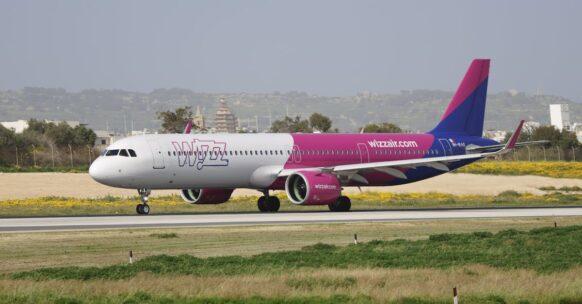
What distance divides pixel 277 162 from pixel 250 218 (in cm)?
745

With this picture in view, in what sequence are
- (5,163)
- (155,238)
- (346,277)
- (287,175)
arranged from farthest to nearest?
(5,163), (287,175), (155,238), (346,277)

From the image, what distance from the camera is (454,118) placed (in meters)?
63.3

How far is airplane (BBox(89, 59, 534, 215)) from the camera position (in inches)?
1981

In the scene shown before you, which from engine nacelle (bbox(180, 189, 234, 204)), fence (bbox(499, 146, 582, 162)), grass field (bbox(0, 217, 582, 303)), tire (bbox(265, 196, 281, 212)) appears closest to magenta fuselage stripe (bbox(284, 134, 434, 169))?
tire (bbox(265, 196, 281, 212))

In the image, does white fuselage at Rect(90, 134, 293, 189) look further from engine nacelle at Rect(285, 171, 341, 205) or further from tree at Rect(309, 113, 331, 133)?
tree at Rect(309, 113, 331, 133)

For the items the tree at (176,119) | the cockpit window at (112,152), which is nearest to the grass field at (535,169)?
the tree at (176,119)

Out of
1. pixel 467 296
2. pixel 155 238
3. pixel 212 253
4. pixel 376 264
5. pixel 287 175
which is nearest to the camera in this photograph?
pixel 467 296

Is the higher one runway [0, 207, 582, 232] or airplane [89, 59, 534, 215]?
airplane [89, 59, 534, 215]

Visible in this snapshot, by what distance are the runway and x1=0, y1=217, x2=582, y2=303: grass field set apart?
3029mm

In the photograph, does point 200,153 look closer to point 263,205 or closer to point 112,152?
point 112,152

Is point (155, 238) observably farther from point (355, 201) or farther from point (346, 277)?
point (355, 201)

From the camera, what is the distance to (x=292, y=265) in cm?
2823

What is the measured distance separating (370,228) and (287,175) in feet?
41.7

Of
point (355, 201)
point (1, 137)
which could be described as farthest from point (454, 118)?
point (1, 137)
